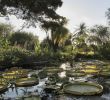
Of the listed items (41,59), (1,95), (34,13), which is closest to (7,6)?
(34,13)

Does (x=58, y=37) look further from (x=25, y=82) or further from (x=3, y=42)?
(x=25, y=82)

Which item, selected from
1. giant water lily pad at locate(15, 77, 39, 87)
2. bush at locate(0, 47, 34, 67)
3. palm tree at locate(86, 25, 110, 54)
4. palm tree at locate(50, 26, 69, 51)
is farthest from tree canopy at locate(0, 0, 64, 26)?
palm tree at locate(86, 25, 110, 54)

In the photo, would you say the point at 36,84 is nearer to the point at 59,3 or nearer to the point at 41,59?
the point at 59,3

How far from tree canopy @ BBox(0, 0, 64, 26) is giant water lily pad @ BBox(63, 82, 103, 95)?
157 inches

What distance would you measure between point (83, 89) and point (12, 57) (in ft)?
40.9

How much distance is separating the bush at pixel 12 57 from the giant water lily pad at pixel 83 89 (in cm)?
1045

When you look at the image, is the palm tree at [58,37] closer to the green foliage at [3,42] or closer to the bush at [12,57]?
the bush at [12,57]

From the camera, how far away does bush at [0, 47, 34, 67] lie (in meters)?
23.0

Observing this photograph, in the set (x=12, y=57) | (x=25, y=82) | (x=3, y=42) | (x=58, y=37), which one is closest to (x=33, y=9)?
(x=25, y=82)

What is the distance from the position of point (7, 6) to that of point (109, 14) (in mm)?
42387

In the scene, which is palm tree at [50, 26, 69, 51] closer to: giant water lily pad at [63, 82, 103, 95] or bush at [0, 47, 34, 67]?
bush at [0, 47, 34, 67]

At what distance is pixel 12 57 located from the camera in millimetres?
24422

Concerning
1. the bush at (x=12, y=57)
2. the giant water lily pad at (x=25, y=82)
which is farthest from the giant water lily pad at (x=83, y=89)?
the bush at (x=12, y=57)

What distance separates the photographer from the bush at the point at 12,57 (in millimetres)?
23016
